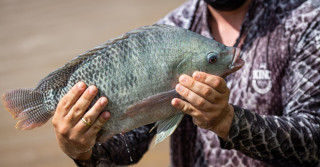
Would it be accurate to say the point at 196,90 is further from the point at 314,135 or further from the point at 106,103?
the point at 314,135

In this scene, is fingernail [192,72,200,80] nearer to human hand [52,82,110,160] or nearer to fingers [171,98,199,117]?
fingers [171,98,199,117]

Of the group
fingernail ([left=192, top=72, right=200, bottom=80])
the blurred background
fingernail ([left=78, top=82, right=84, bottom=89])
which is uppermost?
fingernail ([left=192, top=72, right=200, bottom=80])

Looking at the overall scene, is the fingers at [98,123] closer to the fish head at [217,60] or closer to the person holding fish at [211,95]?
the person holding fish at [211,95]

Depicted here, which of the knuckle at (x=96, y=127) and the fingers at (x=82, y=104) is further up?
the fingers at (x=82, y=104)

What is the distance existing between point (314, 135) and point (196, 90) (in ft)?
3.20

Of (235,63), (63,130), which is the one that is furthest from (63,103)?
(235,63)

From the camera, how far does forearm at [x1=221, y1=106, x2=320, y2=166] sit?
7.27 feet

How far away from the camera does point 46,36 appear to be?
8.72 m

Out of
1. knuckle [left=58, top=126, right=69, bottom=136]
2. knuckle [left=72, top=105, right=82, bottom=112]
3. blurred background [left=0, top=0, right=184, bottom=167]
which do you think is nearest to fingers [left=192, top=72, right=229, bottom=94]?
knuckle [left=72, top=105, right=82, bottom=112]

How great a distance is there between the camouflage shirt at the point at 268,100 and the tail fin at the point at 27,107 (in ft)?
1.48

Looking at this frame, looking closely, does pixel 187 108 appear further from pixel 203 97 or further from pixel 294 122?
pixel 294 122

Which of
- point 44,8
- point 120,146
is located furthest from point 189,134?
point 44,8

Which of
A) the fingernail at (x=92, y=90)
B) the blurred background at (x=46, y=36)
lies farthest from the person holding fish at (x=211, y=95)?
the blurred background at (x=46, y=36)

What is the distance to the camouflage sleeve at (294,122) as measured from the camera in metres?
2.25
